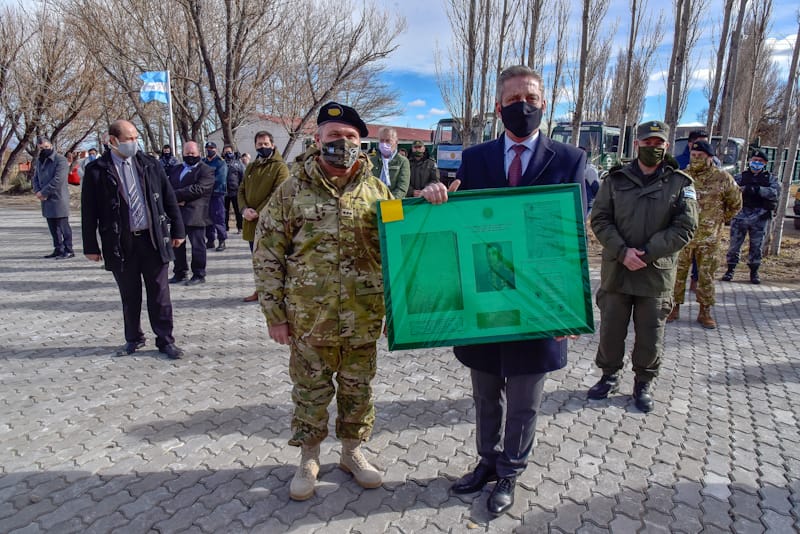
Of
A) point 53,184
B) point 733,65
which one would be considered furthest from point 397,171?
point 733,65

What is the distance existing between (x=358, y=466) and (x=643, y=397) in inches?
91.3

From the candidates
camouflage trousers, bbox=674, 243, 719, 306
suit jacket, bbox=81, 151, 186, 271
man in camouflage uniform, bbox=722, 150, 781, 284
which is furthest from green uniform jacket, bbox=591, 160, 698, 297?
man in camouflage uniform, bbox=722, 150, 781, 284

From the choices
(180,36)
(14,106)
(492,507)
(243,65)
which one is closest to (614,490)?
(492,507)

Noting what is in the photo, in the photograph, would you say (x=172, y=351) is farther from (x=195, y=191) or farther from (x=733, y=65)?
(x=733, y=65)

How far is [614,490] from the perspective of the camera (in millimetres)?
2885

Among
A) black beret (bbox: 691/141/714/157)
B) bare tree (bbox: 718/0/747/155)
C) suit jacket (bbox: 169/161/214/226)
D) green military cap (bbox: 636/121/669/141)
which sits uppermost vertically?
bare tree (bbox: 718/0/747/155)

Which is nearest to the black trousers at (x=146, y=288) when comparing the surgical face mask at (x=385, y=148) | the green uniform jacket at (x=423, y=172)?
the surgical face mask at (x=385, y=148)

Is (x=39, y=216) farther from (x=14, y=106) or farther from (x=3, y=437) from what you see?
(x=3, y=437)

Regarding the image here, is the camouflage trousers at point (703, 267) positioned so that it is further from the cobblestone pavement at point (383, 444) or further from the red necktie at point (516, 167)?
the red necktie at point (516, 167)

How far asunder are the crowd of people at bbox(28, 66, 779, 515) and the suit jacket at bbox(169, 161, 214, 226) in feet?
7.78

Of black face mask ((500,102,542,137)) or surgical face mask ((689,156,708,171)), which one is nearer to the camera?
black face mask ((500,102,542,137))

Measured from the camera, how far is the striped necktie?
4.52m

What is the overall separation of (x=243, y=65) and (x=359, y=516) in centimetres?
1569

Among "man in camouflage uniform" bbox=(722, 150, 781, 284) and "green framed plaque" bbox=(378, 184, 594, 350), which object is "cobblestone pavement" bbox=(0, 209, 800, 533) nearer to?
"green framed plaque" bbox=(378, 184, 594, 350)
